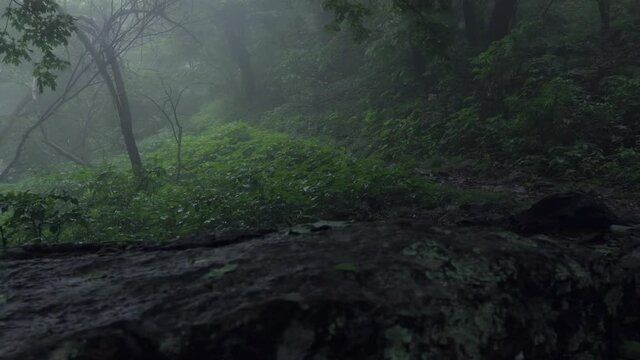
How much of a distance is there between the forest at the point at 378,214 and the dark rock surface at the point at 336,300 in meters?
0.01

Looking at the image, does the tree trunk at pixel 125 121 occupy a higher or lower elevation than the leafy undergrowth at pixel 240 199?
higher

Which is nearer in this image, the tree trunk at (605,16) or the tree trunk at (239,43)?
the tree trunk at (605,16)

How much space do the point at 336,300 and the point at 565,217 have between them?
3361mm

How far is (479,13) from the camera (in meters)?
15.4

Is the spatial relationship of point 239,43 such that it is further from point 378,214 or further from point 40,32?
point 378,214

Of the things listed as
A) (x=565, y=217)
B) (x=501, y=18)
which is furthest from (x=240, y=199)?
(x=501, y=18)

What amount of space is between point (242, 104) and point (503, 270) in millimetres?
22472

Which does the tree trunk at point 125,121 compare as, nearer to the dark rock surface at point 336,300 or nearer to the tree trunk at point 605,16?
the dark rock surface at point 336,300

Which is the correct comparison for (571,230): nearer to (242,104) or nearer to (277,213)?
(277,213)

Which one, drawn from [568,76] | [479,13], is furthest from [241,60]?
[568,76]

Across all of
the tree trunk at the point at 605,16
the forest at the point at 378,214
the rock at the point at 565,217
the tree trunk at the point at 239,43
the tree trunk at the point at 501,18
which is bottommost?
the rock at the point at 565,217

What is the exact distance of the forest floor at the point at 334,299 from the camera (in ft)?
8.67

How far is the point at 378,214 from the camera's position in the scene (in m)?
7.45

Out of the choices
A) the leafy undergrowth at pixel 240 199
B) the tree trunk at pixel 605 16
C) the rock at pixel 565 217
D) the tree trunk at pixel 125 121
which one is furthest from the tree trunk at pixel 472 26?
the rock at pixel 565 217
